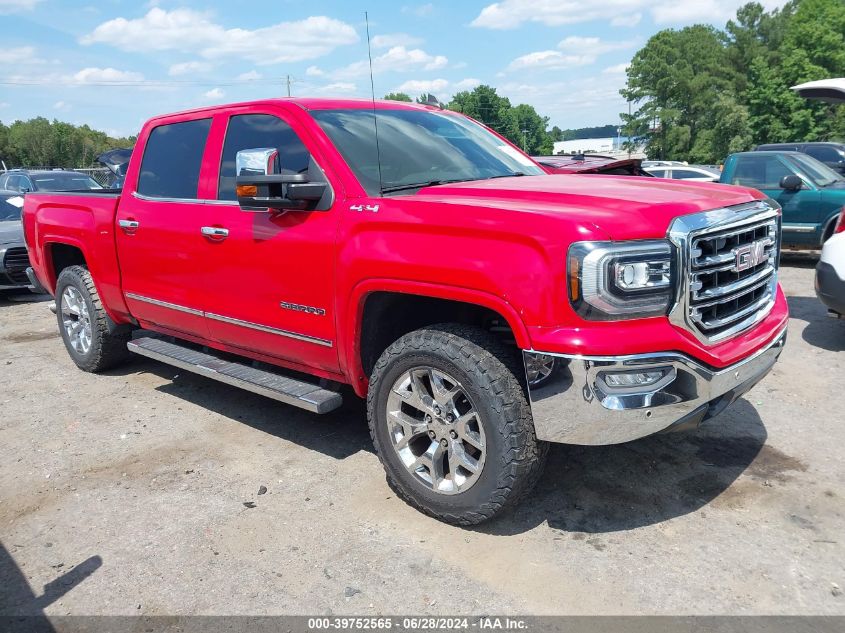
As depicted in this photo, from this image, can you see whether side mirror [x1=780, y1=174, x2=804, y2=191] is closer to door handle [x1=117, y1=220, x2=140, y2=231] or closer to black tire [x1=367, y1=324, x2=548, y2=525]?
black tire [x1=367, y1=324, x2=548, y2=525]

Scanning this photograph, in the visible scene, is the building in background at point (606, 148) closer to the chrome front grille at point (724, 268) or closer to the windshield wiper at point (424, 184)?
the windshield wiper at point (424, 184)

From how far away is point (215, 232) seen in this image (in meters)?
4.09

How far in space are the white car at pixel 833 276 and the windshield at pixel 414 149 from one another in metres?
2.85

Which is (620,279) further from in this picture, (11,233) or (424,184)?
(11,233)

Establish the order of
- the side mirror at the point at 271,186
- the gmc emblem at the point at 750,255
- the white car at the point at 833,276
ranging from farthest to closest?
1. the white car at the point at 833,276
2. the side mirror at the point at 271,186
3. the gmc emblem at the point at 750,255

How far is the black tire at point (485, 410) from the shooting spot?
290 centimetres

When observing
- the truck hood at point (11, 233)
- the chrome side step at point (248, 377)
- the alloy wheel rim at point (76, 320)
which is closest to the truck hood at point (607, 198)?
the chrome side step at point (248, 377)

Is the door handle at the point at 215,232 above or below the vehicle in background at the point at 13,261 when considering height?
above

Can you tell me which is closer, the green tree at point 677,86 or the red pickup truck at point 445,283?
the red pickup truck at point 445,283

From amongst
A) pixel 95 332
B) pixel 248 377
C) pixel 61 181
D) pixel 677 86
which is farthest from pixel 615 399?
pixel 677 86

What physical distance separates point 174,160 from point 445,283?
8.73 feet

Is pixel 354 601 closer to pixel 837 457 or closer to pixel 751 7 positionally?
pixel 837 457

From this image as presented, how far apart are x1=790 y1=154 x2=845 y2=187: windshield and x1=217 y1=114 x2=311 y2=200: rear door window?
8822 millimetres

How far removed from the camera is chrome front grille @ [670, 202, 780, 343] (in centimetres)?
274
